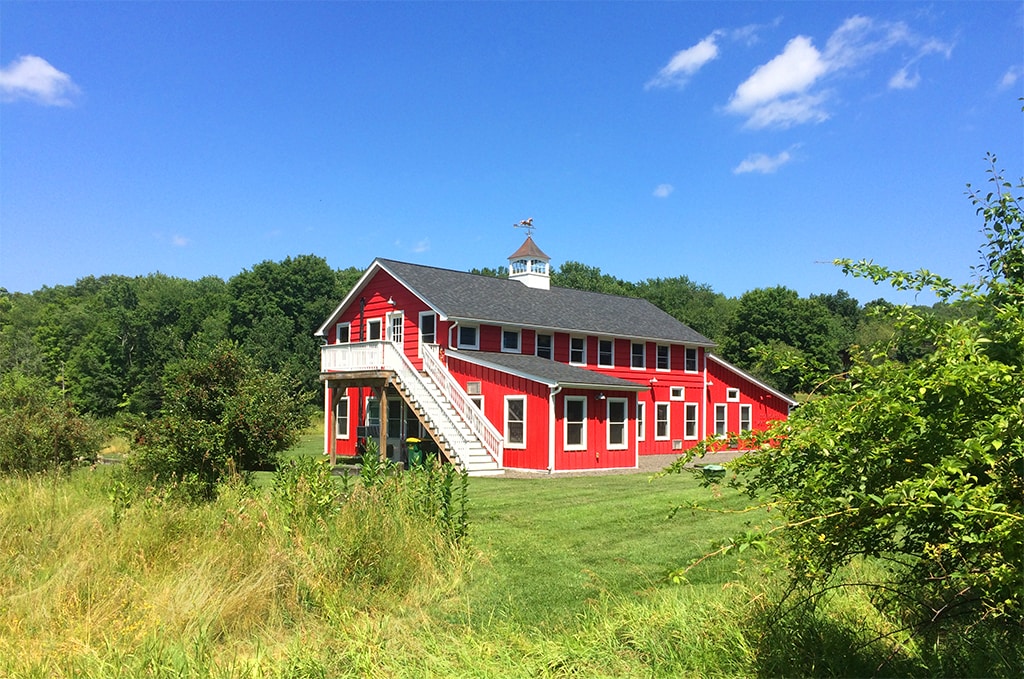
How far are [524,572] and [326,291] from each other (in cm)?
6775

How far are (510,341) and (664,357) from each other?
8519mm

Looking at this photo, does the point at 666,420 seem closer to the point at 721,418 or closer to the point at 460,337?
the point at 721,418

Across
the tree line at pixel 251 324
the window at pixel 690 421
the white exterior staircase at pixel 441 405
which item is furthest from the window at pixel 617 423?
the tree line at pixel 251 324

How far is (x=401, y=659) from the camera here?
5.67 meters

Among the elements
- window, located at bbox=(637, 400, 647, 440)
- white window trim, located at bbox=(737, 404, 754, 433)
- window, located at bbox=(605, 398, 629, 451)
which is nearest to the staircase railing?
window, located at bbox=(605, 398, 629, 451)

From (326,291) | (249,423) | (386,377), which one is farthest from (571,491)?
(326,291)

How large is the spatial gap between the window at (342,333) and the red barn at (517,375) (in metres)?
0.05

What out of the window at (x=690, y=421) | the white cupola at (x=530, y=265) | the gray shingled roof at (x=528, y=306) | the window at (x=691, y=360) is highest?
the white cupola at (x=530, y=265)

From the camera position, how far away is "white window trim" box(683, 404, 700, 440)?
32.7 meters

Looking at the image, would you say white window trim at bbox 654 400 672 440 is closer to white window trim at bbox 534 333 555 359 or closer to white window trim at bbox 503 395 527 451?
white window trim at bbox 534 333 555 359

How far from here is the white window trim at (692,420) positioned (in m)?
32.7

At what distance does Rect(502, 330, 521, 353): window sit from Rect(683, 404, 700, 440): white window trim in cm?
959

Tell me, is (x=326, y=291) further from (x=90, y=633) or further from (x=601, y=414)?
(x=90, y=633)

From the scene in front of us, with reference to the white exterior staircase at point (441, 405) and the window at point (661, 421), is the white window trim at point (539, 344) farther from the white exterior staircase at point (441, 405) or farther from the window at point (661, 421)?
the window at point (661, 421)
